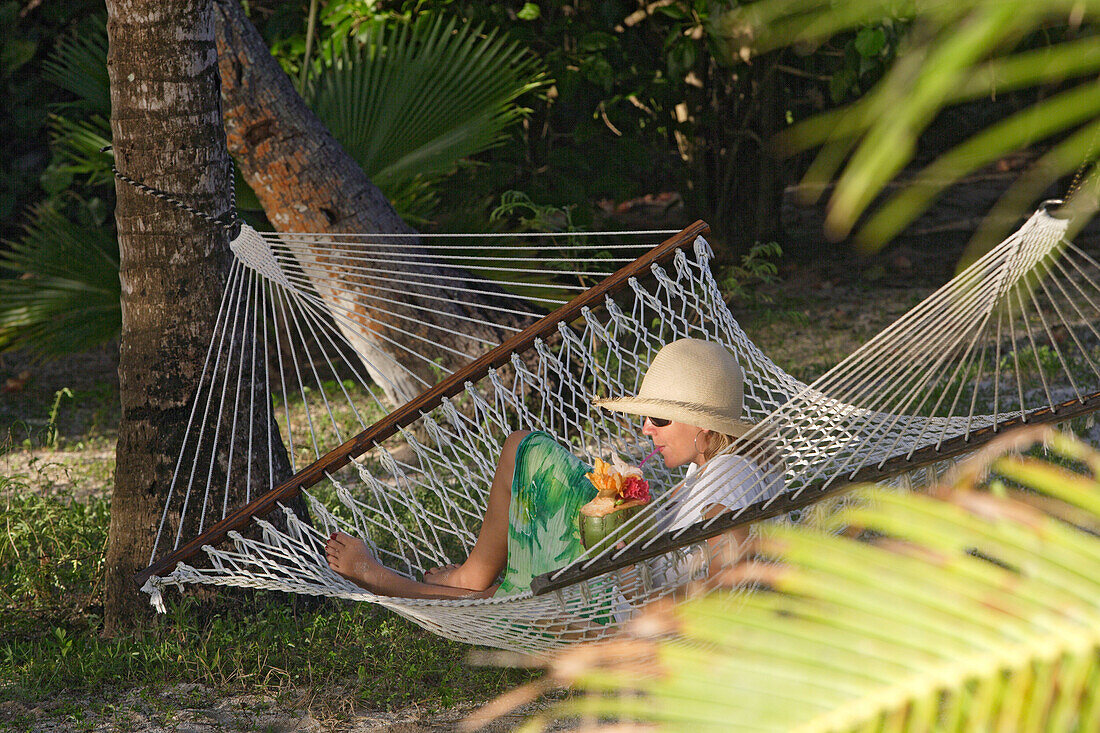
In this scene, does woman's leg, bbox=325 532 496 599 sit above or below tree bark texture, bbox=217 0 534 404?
below

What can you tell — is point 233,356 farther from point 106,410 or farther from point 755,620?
point 106,410

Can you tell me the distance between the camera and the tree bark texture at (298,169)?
364cm

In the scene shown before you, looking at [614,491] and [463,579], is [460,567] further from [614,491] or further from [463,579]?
[614,491]

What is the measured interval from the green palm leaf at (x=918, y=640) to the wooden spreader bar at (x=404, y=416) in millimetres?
1677

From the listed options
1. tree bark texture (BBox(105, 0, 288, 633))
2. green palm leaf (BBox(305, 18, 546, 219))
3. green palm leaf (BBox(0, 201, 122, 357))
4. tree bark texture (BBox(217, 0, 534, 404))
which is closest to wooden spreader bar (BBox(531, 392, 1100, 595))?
tree bark texture (BBox(105, 0, 288, 633))

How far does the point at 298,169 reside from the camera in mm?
3744

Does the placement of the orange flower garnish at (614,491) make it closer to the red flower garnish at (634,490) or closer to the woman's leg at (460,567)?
the red flower garnish at (634,490)

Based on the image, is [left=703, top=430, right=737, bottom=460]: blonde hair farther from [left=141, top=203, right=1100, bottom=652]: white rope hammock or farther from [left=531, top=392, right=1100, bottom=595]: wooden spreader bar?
[left=531, top=392, right=1100, bottom=595]: wooden spreader bar

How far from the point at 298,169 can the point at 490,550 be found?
1.86m

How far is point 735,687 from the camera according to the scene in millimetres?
581

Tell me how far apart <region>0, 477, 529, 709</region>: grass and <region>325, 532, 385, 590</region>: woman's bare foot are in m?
0.21

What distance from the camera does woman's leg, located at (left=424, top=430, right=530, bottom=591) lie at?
2.40 metres

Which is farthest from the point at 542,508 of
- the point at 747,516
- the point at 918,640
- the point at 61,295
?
the point at 61,295

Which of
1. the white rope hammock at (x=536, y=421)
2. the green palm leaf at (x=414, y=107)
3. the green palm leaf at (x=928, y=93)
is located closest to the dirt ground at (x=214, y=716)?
the white rope hammock at (x=536, y=421)
